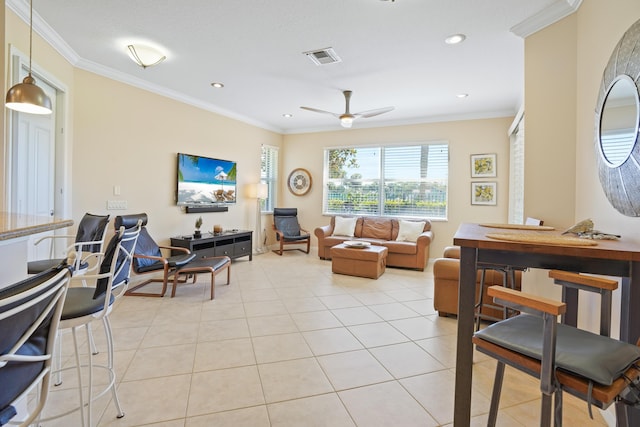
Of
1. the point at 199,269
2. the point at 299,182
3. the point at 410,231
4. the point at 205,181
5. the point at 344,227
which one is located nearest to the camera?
the point at 199,269

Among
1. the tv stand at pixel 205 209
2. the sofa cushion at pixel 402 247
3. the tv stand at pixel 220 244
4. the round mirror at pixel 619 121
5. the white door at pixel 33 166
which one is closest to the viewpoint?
the round mirror at pixel 619 121

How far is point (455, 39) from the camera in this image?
2.99m

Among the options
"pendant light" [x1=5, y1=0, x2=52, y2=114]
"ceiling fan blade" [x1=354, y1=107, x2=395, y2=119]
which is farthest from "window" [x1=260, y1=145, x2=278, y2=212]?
"pendant light" [x1=5, y1=0, x2=52, y2=114]

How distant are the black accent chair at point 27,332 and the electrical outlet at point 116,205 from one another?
359 cm

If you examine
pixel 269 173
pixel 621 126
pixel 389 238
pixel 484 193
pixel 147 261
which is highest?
pixel 269 173

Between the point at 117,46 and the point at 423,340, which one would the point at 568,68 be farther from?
the point at 117,46

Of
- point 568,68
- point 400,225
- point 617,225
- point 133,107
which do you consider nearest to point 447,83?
point 568,68

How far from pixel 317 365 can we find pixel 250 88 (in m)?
3.86

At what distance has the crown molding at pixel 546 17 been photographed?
7.78ft

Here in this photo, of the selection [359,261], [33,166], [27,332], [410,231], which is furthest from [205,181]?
[27,332]

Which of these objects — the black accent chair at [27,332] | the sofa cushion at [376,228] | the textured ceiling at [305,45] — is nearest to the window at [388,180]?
the sofa cushion at [376,228]

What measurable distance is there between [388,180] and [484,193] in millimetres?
1802

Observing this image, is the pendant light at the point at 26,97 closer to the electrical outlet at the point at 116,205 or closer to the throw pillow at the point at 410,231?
the electrical outlet at the point at 116,205

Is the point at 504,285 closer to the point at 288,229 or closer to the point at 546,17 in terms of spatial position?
the point at 546,17
